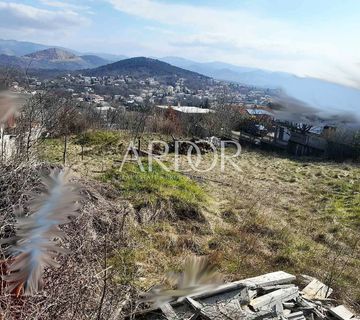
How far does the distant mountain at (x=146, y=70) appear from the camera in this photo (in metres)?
102

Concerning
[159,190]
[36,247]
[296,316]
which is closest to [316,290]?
[296,316]

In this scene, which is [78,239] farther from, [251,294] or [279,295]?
[279,295]

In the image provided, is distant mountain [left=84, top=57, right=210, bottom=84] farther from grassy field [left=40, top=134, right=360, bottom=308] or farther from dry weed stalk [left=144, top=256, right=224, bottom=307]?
dry weed stalk [left=144, top=256, right=224, bottom=307]

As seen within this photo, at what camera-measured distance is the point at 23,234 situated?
3.35 m

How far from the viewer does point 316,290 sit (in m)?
5.69

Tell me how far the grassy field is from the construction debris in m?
0.59

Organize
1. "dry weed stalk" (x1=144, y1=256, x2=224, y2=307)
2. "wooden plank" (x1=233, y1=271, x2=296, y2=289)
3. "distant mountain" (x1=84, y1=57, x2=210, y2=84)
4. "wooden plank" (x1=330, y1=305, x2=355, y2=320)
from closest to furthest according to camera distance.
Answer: "dry weed stalk" (x1=144, y1=256, x2=224, y2=307)
"wooden plank" (x1=330, y1=305, x2=355, y2=320)
"wooden plank" (x1=233, y1=271, x2=296, y2=289)
"distant mountain" (x1=84, y1=57, x2=210, y2=84)

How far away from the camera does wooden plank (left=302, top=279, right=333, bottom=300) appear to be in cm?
550

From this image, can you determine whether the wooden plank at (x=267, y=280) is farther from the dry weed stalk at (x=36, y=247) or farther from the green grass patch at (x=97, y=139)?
the green grass patch at (x=97, y=139)

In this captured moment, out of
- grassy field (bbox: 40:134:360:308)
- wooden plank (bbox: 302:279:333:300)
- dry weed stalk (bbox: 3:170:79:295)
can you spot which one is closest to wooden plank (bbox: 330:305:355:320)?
wooden plank (bbox: 302:279:333:300)

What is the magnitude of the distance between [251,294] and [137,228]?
9.36 feet

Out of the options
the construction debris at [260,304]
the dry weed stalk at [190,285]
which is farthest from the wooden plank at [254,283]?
the dry weed stalk at [190,285]

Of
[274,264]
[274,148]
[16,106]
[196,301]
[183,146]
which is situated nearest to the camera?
[16,106]

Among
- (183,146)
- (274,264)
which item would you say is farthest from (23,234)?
(183,146)
